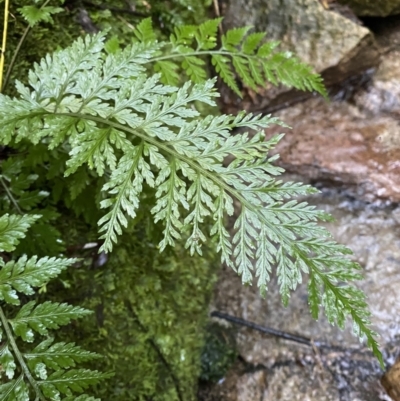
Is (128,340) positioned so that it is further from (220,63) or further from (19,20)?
(19,20)

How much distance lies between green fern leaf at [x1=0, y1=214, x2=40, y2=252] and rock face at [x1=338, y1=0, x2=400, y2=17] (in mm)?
2947

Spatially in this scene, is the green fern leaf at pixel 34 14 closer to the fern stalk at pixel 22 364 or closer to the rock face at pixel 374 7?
the fern stalk at pixel 22 364

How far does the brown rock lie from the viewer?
2539mm

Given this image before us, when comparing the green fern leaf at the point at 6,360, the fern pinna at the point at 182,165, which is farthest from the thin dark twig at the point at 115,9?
the green fern leaf at the point at 6,360

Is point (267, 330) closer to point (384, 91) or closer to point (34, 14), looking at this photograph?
point (384, 91)

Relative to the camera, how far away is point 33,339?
160cm

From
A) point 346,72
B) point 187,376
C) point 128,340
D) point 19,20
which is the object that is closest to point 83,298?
point 128,340

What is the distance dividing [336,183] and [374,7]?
1.38 metres

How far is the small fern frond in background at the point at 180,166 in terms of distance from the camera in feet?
5.24

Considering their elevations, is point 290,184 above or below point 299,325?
above

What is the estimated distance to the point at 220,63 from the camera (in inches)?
92.2

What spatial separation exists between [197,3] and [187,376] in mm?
2468

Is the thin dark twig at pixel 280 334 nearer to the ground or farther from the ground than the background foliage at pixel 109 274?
nearer to the ground

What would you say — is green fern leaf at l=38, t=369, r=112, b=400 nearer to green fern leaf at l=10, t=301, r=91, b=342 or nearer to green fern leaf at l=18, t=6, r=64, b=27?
green fern leaf at l=10, t=301, r=91, b=342
